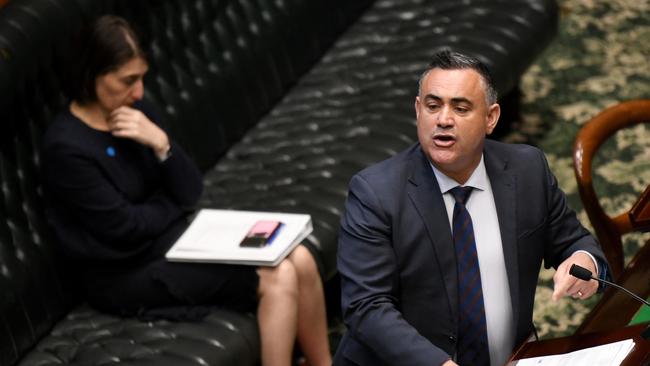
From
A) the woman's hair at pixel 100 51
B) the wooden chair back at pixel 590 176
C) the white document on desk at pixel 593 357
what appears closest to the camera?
the white document on desk at pixel 593 357

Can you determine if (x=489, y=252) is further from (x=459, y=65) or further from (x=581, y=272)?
(x=459, y=65)

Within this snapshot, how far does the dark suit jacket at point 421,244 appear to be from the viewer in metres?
2.49

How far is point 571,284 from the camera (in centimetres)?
243

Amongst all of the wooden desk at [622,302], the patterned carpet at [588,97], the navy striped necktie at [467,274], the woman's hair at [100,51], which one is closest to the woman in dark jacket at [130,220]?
the woman's hair at [100,51]

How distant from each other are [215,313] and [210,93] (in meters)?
1.14

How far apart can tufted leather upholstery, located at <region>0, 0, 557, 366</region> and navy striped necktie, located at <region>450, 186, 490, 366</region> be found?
103 centimetres

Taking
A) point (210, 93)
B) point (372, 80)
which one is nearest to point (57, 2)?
point (210, 93)

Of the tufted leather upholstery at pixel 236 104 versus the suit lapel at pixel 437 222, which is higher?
the suit lapel at pixel 437 222

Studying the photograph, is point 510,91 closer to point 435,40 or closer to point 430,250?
point 435,40

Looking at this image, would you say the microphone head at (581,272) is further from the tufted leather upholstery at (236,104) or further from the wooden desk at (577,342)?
the tufted leather upholstery at (236,104)

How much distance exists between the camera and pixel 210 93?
174 inches

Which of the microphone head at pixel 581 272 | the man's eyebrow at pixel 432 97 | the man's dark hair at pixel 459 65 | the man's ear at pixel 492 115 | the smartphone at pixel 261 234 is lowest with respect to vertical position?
the smartphone at pixel 261 234

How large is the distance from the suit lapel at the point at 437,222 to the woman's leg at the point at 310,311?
3.67ft

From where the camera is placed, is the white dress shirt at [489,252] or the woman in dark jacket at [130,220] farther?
the woman in dark jacket at [130,220]
